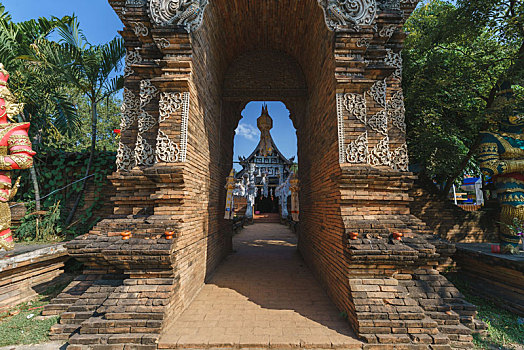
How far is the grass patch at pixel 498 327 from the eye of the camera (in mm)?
3064

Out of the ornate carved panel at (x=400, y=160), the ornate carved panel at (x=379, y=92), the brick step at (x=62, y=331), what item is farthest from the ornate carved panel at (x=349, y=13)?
the brick step at (x=62, y=331)

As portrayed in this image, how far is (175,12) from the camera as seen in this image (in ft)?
13.1

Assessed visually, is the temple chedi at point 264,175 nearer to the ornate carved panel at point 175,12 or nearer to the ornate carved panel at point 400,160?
the ornate carved panel at point 400,160

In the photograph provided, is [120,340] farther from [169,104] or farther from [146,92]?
[146,92]

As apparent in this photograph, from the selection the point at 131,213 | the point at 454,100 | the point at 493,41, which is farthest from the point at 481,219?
the point at 131,213

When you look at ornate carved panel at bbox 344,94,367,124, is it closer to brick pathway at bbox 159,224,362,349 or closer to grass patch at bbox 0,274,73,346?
brick pathway at bbox 159,224,362,349

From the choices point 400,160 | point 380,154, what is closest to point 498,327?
point 400,160

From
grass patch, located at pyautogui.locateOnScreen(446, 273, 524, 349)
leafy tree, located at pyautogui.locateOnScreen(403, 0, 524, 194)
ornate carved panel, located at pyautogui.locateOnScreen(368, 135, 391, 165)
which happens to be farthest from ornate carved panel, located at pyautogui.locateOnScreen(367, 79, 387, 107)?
grass patch, located at pyautogui.locateOnScreen(446, 273, 524, 349)

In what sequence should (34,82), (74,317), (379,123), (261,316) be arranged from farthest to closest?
(34,82)
(379,123)
(261,316)
(74,317)

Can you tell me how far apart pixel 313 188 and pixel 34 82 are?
896 centimetres

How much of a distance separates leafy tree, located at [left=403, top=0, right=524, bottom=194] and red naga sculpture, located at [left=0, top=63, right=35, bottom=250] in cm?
924

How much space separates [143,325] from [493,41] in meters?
10.5

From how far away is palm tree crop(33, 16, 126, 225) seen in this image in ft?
18.8

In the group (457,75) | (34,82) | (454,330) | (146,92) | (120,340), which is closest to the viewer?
(120,340)
